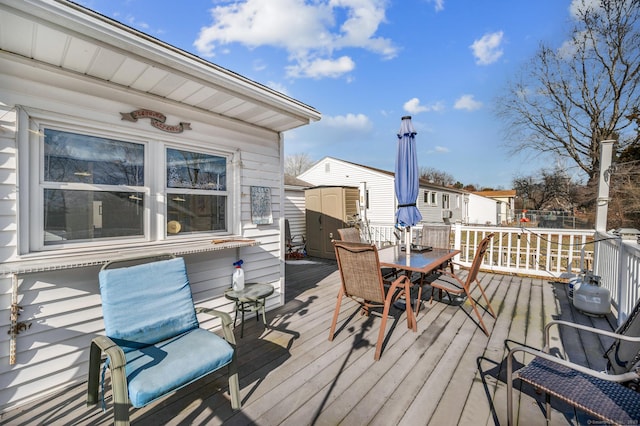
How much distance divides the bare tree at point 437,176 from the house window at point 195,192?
1590 inches

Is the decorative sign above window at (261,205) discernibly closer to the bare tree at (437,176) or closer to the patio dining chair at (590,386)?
the patio dining chair at (590,386)

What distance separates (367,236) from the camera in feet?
24.8

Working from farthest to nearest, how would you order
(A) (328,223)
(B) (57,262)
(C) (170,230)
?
(A) (328,223)
(C) (170,230)
(B) (57,262)

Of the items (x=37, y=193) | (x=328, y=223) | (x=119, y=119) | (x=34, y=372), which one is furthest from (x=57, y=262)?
(x=328, y=223)

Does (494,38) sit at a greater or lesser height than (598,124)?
greater

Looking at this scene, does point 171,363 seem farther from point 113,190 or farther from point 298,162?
point 298,162

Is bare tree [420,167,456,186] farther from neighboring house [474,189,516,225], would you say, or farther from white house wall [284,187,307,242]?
white house wall [284,187,307,242]

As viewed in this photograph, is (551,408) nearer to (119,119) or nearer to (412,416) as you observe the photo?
(412,416)

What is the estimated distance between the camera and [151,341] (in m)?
2.06

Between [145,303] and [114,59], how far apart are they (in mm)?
1905

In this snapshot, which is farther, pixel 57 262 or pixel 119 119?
pixel 119 119

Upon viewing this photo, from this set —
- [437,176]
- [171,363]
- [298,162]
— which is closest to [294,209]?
[171,363]

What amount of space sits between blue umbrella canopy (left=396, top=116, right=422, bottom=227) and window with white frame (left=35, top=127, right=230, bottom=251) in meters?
2.48

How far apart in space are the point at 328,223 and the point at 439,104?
610 inches
